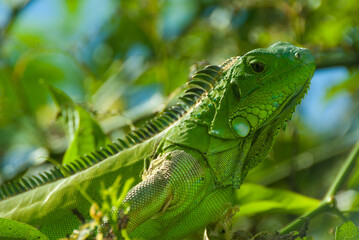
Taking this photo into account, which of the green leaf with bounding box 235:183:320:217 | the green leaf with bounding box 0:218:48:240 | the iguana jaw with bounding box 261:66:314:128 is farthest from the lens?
the green leaf with bounding box 235:183:320:217

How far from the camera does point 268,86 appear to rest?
302cm

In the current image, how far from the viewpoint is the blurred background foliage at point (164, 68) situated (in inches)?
195

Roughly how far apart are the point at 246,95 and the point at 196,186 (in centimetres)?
69

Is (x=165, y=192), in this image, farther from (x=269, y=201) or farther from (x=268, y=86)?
(x=269, y=201)

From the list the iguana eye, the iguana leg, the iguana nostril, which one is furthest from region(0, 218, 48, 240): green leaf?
the iguana eye

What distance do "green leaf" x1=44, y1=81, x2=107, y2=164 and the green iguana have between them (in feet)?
1.20

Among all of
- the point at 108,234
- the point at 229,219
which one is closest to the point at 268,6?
the point at 229,219

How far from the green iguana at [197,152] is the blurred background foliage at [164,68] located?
653mm

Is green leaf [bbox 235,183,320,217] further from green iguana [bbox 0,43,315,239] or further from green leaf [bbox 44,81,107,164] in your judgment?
green leaf [bbox 44,81,107,164]

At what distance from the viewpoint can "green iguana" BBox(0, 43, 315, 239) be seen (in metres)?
2.89

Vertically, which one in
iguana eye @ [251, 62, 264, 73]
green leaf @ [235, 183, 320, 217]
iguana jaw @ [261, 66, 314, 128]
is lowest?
green leaf @ [235, 183, 320, 217]

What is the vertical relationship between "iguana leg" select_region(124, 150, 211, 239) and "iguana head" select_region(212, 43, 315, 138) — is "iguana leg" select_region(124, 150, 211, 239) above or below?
below

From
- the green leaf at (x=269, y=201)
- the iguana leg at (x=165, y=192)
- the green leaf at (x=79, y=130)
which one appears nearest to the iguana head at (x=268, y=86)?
the iguana leg at (x=165, y=192)

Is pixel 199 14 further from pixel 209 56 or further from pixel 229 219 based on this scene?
pixel 229 219
